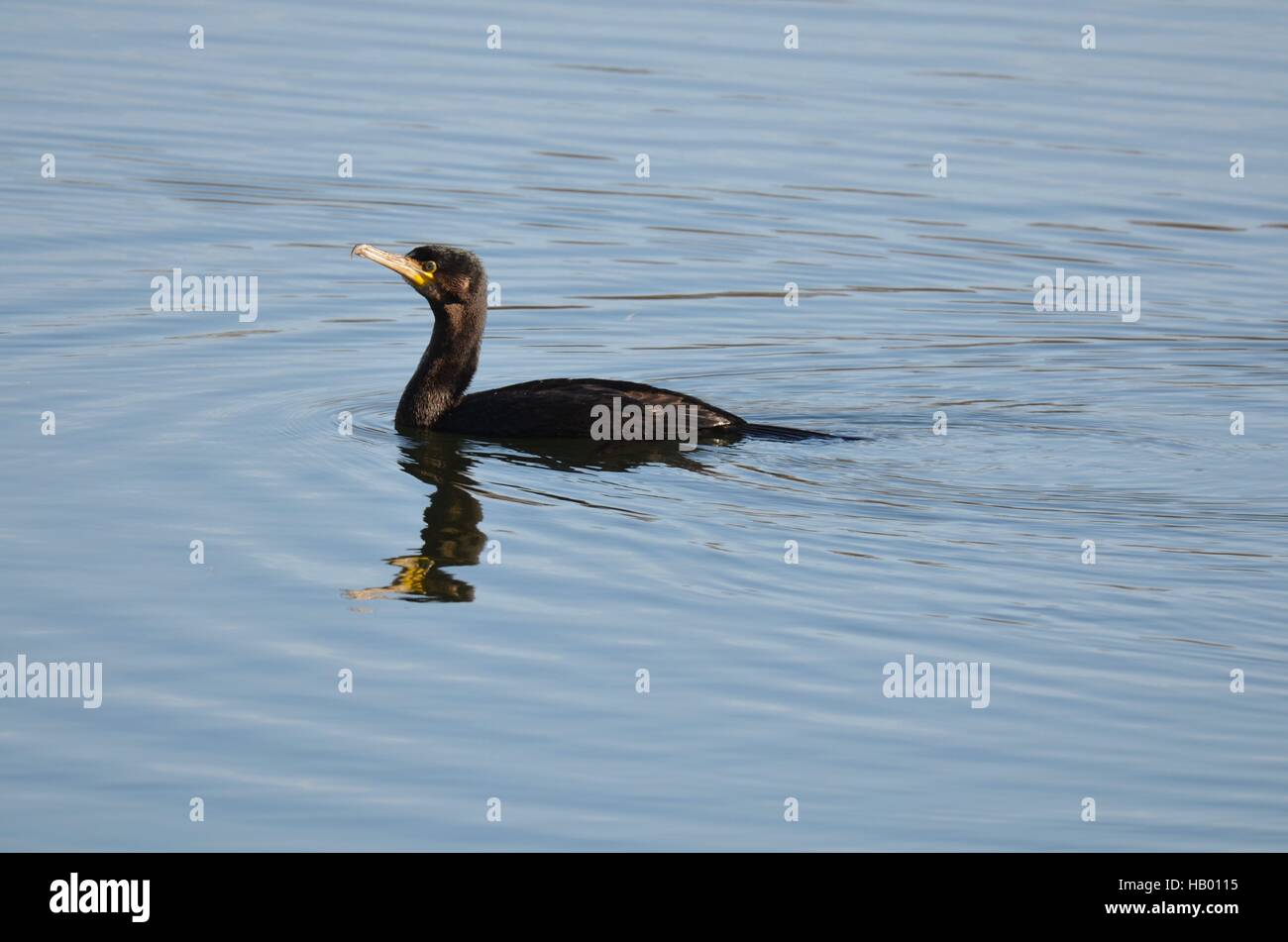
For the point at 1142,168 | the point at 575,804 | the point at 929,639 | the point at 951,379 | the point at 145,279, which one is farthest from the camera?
the point at 1142,168

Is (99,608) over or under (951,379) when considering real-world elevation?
under

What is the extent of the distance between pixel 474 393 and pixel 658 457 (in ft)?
4.87

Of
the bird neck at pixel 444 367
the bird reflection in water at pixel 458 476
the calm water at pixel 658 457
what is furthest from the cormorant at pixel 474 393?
the calm water at pixel 658 457

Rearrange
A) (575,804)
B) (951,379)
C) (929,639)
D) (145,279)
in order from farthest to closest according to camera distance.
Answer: (145,279)
(951,379)
(929,639)
(575,804)

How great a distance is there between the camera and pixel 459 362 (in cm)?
1320

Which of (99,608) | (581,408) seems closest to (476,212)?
Result: (581,408)

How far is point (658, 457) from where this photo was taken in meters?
12.5

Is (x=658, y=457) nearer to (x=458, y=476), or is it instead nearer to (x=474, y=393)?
(x=458, y=476)

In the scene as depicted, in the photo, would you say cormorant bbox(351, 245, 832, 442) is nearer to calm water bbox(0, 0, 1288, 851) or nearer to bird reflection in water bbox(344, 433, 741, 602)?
bird reflection in water bbox(344, 433, 741, 602)

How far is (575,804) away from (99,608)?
10.1 feet

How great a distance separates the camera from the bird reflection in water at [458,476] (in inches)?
402

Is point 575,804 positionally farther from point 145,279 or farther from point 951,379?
point 145,279

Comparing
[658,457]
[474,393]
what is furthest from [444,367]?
[658,457]

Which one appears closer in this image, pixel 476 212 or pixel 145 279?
Result: pixel 145 279
